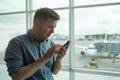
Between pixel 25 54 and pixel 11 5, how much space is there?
3733 mm

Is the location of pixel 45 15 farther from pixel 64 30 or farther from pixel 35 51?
pixel 64 30

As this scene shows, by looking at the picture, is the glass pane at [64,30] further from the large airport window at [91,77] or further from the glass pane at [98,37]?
the large airport window at [91,77]

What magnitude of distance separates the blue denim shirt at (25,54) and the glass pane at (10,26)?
329 cm

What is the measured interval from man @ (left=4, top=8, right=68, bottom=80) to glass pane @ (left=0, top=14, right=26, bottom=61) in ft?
10.9

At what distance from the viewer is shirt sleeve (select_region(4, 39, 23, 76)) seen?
1388mm

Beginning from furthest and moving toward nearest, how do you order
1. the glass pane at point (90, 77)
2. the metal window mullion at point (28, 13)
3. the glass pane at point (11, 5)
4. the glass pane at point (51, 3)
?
the glass pane at point (11, 5)
the metal window mullion at point (28, 13)
the glass pane at point (51, 3)
the glass pane at point (90, 77)

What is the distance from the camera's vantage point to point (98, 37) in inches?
154

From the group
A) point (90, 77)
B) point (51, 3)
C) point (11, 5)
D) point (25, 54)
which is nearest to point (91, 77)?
point (90, 77)

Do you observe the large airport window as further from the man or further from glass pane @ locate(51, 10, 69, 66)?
the man

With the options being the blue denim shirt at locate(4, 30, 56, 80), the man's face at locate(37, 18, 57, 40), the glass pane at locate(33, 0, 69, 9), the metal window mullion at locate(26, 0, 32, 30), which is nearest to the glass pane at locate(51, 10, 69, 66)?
the glass pane at locate(33, 0, 69, 9)

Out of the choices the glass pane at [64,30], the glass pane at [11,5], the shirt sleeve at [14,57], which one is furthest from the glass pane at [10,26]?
the shirt sleeve at [14,57]

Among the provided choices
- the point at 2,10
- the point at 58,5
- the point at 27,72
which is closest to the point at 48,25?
the point at 27,72

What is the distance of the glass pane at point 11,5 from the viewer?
4.82 meters

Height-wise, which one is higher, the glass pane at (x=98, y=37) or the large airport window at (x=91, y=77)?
the glass pane at (x=98, y=37)
